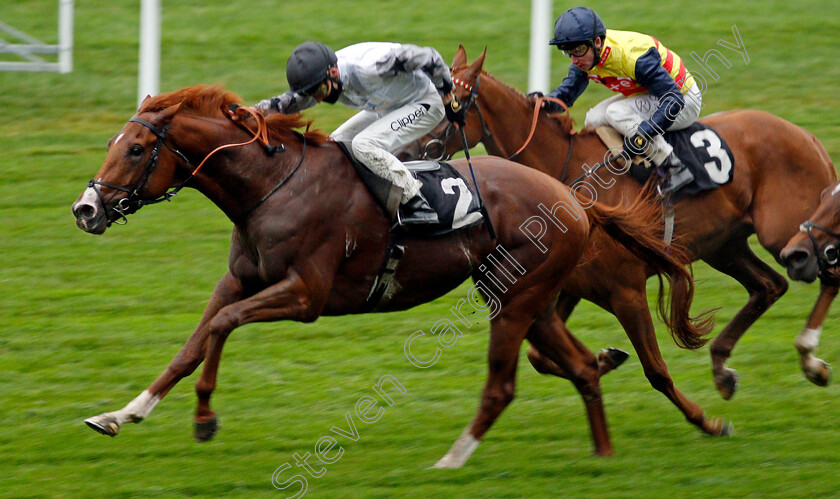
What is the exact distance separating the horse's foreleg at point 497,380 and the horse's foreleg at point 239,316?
3.10 ft

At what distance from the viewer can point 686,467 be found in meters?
5.23

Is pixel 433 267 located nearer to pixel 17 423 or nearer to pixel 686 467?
pixel 686 467

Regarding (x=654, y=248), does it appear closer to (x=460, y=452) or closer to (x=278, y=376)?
(x=460, y=452)

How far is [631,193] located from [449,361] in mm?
1837

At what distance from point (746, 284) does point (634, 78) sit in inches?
62.1

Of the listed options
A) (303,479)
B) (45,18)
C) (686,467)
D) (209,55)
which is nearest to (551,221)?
(686,467)

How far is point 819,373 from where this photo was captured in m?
6.16

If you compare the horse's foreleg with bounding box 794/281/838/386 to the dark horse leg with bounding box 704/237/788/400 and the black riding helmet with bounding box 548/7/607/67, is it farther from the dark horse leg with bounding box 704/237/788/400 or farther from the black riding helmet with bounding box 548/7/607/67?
the black riding helmet with bounding box 548/7/607/67

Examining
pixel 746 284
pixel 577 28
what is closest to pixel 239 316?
pixel 577 28

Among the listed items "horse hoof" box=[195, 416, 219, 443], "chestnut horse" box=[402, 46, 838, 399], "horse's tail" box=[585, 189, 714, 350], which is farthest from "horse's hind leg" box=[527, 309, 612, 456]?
"horse hoof" box=[195, 416, 219, 443]

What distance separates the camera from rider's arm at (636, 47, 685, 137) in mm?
6020

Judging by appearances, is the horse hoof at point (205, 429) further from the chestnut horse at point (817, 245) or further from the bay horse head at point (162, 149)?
the chestnut horse at point (817, 245)

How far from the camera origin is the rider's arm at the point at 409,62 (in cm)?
512

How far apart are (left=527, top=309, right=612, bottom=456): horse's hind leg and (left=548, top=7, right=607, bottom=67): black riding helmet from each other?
150 cm
